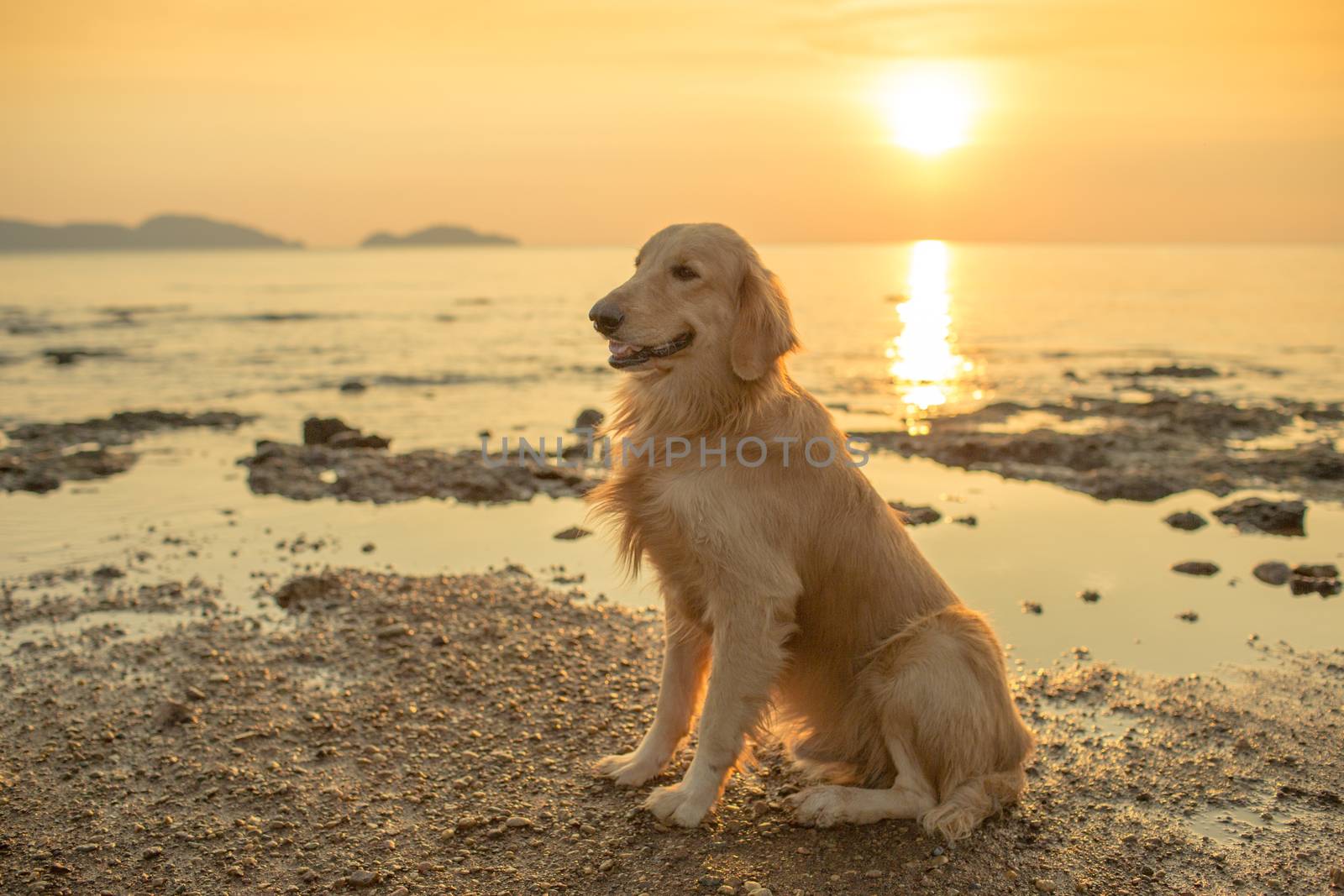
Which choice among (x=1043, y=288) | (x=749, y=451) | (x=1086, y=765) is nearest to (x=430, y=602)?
(x=749, y=451)

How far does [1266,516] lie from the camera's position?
744cm

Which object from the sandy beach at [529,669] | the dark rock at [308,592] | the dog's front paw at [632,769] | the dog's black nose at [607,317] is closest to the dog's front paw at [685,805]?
the sandy beach at [529,669]

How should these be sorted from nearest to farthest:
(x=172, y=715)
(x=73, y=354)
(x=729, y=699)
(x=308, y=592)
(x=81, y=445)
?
1. (x=729, y=699)
2. (x=172, y=715)
3. (x=308, y=592)
4. (x=81, y=445)
5. (x=73, y=354)

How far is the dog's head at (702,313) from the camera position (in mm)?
3773

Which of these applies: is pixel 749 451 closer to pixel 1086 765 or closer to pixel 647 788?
pixel 647 788

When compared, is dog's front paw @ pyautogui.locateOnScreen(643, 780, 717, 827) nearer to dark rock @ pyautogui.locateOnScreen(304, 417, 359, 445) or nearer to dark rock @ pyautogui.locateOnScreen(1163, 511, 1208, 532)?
dark rock @ pyautogui.locateOnScreen(1163, 511, 1208, 532)

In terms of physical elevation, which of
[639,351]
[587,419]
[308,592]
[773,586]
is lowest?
[308,592]

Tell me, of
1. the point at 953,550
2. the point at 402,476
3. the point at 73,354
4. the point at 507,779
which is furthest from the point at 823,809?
the point at 73,354

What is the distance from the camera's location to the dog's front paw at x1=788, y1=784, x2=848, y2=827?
364 centimetres

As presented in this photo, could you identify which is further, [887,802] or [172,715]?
[172,715]

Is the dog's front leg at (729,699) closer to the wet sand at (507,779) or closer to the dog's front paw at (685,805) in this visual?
the dog's front paw at (685,805)

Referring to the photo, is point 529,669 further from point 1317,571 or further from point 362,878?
point 1317,571

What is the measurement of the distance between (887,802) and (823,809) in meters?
0.24

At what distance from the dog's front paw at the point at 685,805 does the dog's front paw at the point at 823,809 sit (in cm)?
34
